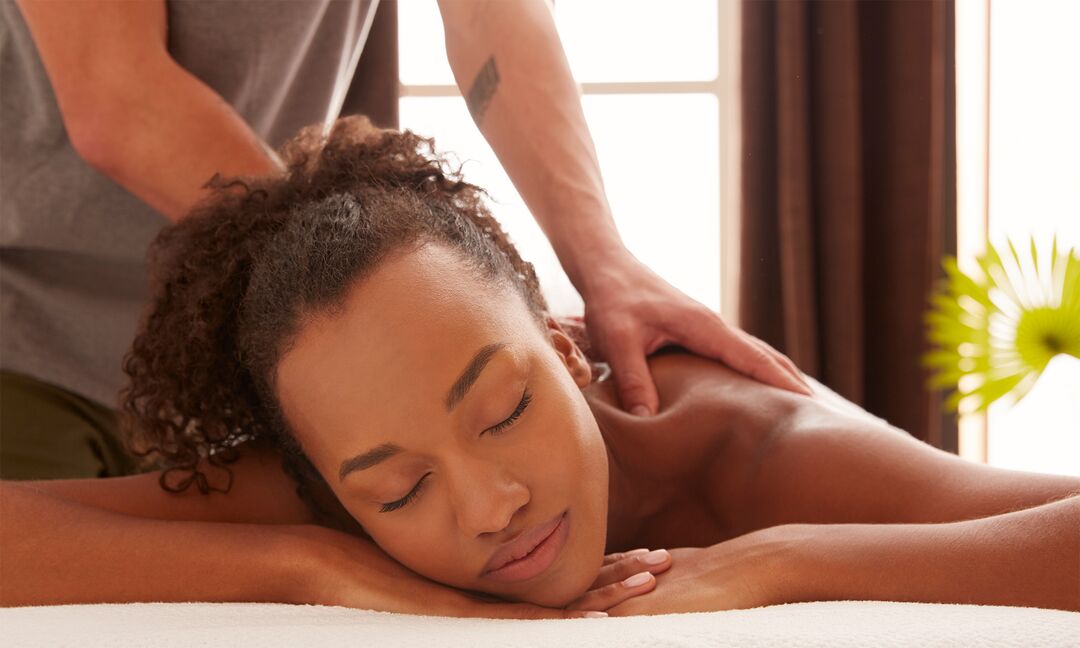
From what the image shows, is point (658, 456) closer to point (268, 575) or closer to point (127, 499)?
point (268, 575)

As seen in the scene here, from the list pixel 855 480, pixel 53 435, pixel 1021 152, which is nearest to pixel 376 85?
pixel 53 435

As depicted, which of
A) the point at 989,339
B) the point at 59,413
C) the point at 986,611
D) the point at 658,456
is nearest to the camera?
the point at 986,611

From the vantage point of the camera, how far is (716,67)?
11.1 feet

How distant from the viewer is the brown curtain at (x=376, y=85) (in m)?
2.25

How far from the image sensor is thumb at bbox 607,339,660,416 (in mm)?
1356

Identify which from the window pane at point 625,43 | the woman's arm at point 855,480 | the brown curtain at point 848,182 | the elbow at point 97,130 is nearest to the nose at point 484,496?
the woman's arm at point 855,480

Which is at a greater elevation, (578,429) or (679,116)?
(679,116)

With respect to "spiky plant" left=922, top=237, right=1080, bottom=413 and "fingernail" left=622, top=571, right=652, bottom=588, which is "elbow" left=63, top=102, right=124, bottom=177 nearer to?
"fingernail" left=622, top=571, right=652, bottom=588

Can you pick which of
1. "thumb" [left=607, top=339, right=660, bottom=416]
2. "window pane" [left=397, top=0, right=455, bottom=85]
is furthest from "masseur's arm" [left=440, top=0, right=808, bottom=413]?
"window pane" [left=397, top=0, right=455, bottom=85]

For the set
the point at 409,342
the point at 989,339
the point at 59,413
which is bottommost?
Answer: the point at 989,339

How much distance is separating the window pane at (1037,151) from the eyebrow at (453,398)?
2.44 m

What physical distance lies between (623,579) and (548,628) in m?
0.28

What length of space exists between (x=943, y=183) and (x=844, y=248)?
393mm

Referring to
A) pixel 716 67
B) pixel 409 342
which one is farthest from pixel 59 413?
pixel 716 67
